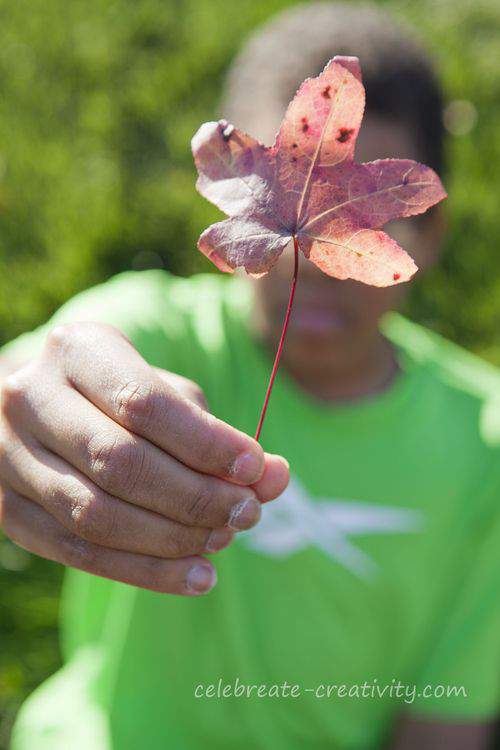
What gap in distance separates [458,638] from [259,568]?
43 centimetres

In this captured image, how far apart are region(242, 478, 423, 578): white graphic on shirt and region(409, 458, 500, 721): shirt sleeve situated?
0.15 metres

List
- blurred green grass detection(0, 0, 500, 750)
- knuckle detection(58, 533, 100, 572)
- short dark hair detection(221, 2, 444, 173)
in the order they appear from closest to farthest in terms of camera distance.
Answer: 1. knuckle detection(58, 533, 100, 572)
2. short dark hair detection(221, 2, 444, 173)
3. blurred green grass detection(0, 0, 500, 750)

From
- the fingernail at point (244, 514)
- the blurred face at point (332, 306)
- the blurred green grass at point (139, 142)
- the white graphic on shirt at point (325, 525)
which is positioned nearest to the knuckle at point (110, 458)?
the fingernail at point (244, 514)

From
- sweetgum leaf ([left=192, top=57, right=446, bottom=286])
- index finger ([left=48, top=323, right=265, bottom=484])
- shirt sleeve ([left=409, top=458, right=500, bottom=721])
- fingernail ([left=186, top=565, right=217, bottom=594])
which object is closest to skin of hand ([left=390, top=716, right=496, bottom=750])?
shirt sleeve ([left=409, top=458, right=500, bottom=721])

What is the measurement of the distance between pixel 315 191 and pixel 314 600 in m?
1.02

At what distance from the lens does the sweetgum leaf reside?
706 millimetres

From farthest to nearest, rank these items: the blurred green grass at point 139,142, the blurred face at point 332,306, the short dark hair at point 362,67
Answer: the blurred green grass at point 139,142
the short dark hair at point 362,67
the blurred face at point 332,306

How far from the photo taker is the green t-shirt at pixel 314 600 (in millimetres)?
1541

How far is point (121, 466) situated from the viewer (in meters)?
0.75

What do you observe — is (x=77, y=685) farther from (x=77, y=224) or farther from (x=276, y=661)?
(x=77, y=224)

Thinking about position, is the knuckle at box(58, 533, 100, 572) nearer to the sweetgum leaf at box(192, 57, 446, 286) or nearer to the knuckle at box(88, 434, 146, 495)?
the knuckle at box(88, 434, 146, 495)

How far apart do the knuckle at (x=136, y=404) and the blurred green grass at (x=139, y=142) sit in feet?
5.52

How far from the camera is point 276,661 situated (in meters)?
1.55

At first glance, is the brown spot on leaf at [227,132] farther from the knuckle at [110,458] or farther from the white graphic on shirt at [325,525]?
the white graphic on shirt at [325,525]
